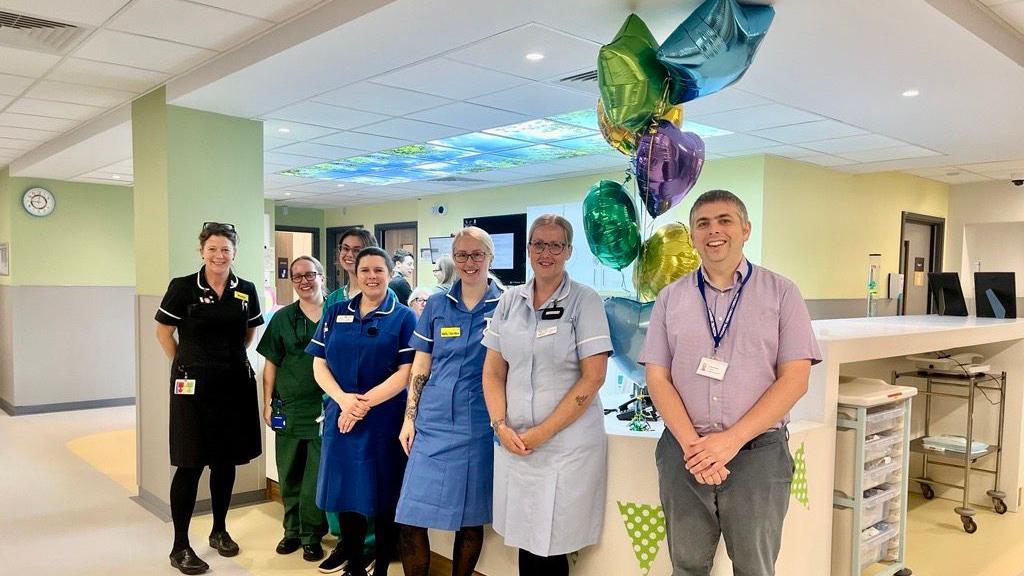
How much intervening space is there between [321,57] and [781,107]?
2.70 meters

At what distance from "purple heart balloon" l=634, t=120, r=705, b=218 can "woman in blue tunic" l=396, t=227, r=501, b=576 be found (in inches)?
26.3

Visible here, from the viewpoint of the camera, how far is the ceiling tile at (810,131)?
187 inches

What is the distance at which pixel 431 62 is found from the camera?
3.30m

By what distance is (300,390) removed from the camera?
A: 3352mm

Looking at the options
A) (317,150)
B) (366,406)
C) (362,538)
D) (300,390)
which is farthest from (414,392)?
(317,150)

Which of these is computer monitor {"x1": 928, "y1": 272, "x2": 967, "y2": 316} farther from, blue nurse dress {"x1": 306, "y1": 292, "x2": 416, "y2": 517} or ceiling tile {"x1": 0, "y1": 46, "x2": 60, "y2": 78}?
ceiling tile {"x1": 0, "y1": 46, "x2": 60, "y2": 78}

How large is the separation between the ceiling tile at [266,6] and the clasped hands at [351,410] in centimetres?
162

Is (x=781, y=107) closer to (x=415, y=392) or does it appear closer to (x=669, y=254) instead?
(x=669, y=254)

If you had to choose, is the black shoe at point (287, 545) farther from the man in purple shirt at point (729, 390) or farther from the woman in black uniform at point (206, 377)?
the man in purple shirt at point (729, 390)

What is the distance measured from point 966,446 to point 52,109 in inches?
238

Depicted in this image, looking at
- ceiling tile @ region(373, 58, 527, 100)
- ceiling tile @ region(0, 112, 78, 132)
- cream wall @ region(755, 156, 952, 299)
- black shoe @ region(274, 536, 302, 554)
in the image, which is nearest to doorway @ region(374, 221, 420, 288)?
ceiling tile @ region(0, 112, 78, 132)

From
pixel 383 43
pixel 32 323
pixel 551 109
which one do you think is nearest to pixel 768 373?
pixel 383 43

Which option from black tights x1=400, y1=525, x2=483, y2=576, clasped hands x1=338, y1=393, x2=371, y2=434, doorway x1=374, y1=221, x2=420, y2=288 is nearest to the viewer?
black tights x1=400, y1=525, x2=483, y2=576

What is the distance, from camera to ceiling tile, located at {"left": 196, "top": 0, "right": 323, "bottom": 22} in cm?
288
